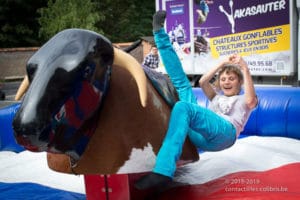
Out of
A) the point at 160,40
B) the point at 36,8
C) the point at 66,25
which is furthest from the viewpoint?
the point at 36,8

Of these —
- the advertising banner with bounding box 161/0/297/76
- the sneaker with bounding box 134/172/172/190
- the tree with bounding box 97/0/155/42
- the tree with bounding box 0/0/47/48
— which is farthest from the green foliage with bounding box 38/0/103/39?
the sneaker with bounding box 134/172/172/190

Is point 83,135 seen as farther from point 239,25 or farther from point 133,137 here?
point 239,25

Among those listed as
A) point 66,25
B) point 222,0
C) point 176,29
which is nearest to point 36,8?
point 66,25

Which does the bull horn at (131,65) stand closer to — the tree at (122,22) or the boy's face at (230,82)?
the boy's face at (230,82)

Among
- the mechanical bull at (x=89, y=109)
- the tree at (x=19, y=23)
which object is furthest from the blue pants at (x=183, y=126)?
the tree at (x=19, y=23)

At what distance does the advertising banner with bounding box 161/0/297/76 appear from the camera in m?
6.19

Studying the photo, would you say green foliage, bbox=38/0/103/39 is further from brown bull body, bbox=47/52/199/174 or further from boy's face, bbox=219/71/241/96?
brown bull body, bbox=47/52/199/174

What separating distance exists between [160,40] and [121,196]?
873mm

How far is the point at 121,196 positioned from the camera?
2152mm

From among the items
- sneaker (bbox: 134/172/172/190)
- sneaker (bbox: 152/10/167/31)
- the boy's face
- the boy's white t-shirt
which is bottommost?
sneaker (bbox: 134/172/172/190)

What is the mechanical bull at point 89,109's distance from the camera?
1646mm

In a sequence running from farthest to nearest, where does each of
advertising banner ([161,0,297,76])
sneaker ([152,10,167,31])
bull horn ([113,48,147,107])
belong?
advertising banner ([161,0,297,76]) → sneaker ([152,10,167,31]) → bull horn ([113,48,147,107])

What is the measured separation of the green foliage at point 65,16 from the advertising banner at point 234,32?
8325 mm

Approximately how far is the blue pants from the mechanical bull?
0.12m
